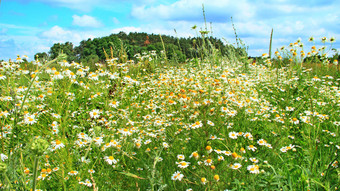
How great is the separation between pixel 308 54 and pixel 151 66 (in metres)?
4.42

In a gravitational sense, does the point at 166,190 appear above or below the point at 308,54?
below

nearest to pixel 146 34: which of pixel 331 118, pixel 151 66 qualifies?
pixel 151 66

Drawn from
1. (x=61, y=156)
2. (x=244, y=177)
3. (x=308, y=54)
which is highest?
(x=308, y=54)

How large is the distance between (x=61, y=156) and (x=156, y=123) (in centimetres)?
102

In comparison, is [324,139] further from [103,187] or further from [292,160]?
[103,187]

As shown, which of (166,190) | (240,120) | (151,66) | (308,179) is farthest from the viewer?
(151,66)

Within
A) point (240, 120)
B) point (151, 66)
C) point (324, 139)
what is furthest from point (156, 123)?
point (151, 66)

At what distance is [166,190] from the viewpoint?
73.4 inches

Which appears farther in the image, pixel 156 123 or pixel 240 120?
pixel 240 120

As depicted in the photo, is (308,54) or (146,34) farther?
(146,34)

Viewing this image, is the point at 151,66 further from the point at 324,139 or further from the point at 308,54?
the point at 324,139

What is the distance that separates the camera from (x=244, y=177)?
5.68 feet

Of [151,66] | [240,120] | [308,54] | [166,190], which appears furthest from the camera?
[151,66]

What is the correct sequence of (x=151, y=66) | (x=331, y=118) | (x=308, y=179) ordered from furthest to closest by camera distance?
(x=151, y=66) → (x=331, y=118) → (x=308, y=179)
